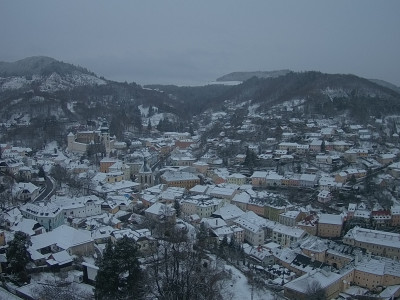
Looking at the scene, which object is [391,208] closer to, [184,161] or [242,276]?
[242,276]

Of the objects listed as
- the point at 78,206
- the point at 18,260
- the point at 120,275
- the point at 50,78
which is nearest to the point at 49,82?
the point at 50,78

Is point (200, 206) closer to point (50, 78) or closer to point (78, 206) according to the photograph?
point (78, 206)

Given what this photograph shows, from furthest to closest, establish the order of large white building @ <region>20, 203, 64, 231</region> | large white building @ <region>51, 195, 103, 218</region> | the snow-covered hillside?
the snow-covered hillside < large white building @ <region>51, 195, 103, 218</region> < large white building @ <region>20, 203, 64, 231</region>

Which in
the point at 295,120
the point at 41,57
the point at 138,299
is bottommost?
the point at 138,299

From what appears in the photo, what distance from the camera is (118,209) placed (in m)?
25.2

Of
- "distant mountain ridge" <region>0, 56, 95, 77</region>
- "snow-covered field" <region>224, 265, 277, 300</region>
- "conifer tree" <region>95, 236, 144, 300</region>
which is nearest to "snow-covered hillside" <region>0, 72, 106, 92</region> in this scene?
"distant mountain ridge" <region>0, 56, 95, 77</region>

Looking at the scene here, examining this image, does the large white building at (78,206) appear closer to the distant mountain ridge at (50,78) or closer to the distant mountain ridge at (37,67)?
the distant mountain ridge at (50,78)

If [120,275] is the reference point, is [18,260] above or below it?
below

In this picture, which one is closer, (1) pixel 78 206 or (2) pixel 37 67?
(1) pixel 78 206

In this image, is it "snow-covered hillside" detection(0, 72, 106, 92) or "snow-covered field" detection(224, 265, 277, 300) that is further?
"snow-covered hillside" detection(0, 72, 106, 92)

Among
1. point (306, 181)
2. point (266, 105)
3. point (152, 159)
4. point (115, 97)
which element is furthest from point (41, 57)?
point (306, 181)

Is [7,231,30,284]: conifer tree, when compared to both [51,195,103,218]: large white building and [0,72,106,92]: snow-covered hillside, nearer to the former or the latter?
[51,195,103,218]: large white building

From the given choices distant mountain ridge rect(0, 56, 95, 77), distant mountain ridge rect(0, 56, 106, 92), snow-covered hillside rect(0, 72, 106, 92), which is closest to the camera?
snow-covered hillside rect(0, 72, 106, 92)

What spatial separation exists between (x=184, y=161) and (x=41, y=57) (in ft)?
329
